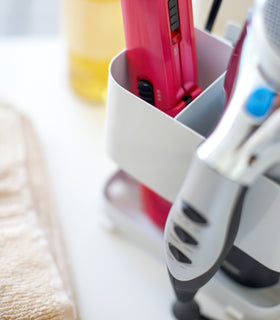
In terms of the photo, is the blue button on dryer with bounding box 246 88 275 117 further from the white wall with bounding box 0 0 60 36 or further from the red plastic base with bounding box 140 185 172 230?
the white wall with bounding box 0 0 60 36

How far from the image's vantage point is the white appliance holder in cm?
29

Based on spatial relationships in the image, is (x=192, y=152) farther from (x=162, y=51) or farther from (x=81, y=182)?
(x=81, y=182)

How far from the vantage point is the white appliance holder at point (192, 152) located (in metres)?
0.29

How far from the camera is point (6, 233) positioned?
367 mm

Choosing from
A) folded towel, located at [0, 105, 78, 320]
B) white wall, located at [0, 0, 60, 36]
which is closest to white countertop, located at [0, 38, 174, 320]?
folded towel, located at [0, 105, 78, 320]

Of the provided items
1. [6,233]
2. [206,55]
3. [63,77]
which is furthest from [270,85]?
[63,77]

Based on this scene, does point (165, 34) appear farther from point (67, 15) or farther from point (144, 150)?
point (67, 15)

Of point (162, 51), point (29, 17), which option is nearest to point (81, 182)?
point (162, 51)

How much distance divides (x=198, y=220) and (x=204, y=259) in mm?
34

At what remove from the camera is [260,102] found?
8.9 inches

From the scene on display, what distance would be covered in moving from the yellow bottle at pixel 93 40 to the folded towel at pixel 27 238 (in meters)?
0.08

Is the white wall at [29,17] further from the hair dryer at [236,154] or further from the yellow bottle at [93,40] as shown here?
the hair dryer at [236,154]

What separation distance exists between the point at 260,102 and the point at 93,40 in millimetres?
277

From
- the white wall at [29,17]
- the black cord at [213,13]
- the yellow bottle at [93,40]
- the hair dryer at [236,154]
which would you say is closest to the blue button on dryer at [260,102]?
the hair dryer at [236,154]
